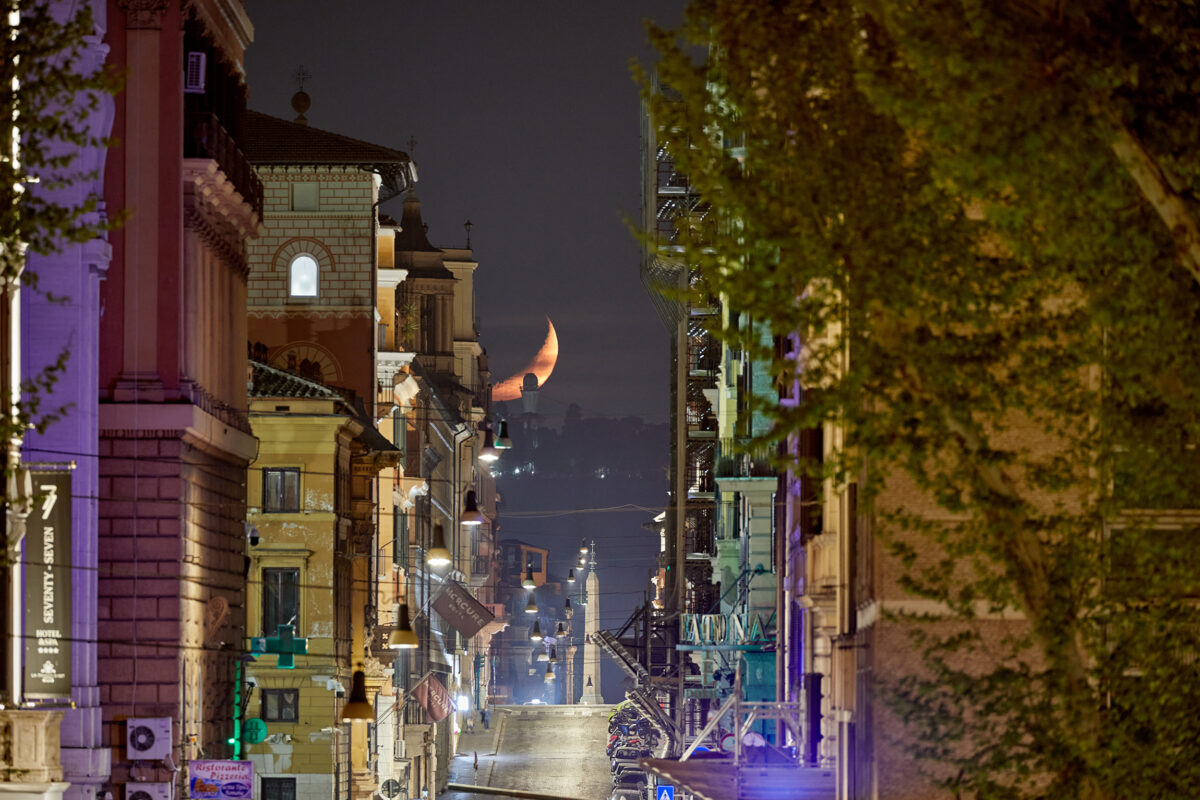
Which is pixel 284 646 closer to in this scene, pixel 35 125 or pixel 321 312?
pixel 321 312

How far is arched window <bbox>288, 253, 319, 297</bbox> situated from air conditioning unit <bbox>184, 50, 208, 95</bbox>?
22.6 meters

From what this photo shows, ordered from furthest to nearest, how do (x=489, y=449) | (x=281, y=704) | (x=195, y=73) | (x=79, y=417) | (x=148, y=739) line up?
(x=281, y=704)
(x=489, y=449)
(x=195, y=73)
(x=148, y=739)
(x=79, y=417)

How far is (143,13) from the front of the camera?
39625 mm

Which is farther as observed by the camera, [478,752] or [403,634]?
[478,752]

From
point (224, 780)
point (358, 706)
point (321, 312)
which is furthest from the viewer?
point (321, 312)

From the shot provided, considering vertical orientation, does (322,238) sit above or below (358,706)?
above

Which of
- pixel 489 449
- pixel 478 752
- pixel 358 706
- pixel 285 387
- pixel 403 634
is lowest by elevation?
pixel 478 752

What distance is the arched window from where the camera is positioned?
63.1 meters

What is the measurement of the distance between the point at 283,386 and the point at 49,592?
19495 mm

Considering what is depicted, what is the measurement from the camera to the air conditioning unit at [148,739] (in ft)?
120

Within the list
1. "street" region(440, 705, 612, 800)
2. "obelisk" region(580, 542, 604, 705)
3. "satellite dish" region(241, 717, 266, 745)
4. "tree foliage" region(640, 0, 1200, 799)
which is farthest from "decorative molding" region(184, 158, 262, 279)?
"obelisk" region(580, 542, 604, 705)

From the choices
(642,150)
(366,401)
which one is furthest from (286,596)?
(642,150)

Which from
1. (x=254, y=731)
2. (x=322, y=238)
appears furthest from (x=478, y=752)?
(x=254, y=731)

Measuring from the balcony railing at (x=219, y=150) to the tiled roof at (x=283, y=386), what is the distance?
5424 millimetres
